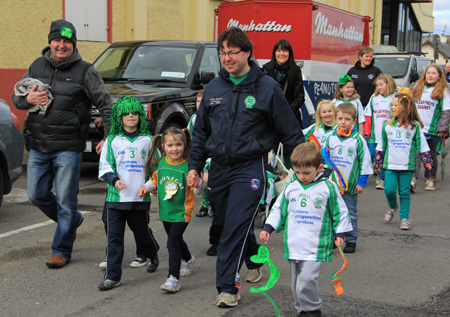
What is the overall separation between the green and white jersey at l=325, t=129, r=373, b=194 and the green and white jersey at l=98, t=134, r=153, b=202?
2.15 m

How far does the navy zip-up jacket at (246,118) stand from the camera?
4746 millimetres

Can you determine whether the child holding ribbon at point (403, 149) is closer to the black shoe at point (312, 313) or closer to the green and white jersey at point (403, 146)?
the green and white jersey at point (403, 146)

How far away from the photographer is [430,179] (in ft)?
33.9

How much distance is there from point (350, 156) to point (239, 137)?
221 cm

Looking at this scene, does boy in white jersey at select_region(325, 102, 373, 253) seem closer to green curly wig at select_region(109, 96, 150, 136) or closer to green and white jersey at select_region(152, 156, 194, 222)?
green and white jersey at select_region(152, 156, 194, 222)

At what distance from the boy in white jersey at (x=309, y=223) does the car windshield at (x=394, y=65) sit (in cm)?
1623

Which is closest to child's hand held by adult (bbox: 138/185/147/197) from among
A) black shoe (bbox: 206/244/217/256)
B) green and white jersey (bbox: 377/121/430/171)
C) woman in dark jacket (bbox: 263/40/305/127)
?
black shoe (bbox: 206/244/217/256)

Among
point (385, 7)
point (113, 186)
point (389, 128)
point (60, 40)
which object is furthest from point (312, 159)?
point (385, 7)

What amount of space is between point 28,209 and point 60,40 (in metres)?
3.33

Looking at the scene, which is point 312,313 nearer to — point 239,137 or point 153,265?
point 239,137

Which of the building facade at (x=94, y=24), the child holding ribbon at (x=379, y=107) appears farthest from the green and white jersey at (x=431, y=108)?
the building facade at (x=94, y=24)

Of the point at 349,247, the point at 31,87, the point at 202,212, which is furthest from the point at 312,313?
the point at 202,212

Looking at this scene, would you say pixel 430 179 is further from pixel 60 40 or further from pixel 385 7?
pixel 385 7

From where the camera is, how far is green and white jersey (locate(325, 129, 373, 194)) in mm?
6629
